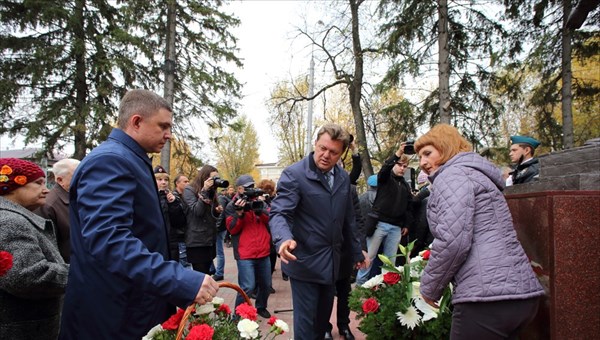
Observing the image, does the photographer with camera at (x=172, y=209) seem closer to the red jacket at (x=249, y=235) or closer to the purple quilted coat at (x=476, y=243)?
the red jacket at (x=249, y=235)

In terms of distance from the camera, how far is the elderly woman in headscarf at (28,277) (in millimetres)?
2277

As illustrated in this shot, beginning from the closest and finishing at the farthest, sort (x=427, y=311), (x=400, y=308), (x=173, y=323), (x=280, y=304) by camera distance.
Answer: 1. (x=173, y=323)
2. (x=427, y=311)
3. (x=400, y=308)
4. (x=280, y=304)

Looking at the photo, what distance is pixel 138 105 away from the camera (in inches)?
84.7

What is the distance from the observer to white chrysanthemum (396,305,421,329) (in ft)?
10.2

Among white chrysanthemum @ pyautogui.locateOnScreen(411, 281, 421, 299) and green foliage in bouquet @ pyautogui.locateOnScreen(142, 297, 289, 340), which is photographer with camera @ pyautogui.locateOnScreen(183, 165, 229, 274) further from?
green foliage in bouquet @ pyautogui.locateOnScreen(142, 297, 289, 340)

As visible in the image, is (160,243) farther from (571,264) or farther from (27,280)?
(571,264)

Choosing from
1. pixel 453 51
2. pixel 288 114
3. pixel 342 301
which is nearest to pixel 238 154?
pixel 288 114

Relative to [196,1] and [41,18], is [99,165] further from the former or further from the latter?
[41,18]

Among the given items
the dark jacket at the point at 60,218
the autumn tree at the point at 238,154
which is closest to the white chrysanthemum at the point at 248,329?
the dark jacket at the point at 60,218

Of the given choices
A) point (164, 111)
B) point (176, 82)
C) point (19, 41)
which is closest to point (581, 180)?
point (164, 111)

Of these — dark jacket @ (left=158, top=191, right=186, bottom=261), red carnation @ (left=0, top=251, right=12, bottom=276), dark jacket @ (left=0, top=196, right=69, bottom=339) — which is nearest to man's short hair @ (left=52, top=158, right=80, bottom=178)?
dark jacket @ (left=0, top=196, right=69, bottom=339)

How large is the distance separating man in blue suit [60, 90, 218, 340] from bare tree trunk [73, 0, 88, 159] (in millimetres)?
13098

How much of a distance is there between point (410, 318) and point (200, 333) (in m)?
1.87

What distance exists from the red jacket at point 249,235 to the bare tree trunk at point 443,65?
585 centimetres
